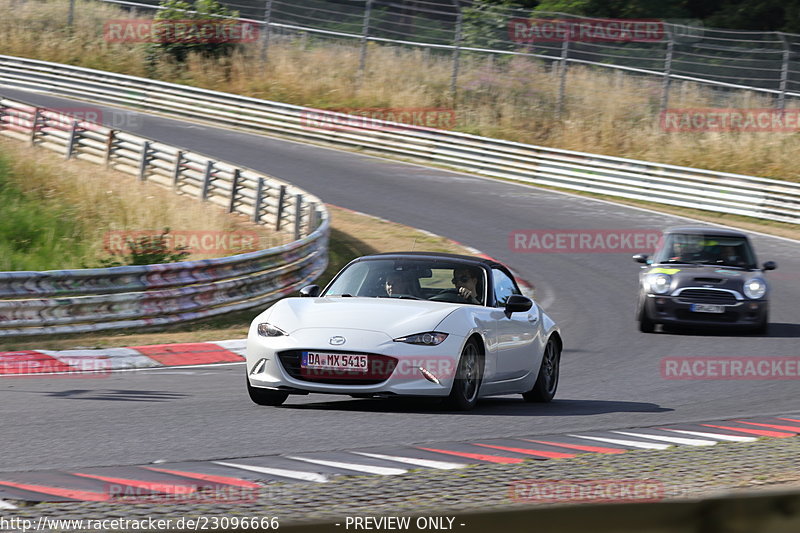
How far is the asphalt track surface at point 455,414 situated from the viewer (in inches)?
302

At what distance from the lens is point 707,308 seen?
16578 mm

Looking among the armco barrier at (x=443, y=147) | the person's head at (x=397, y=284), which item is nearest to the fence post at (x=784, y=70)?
the armco barrier at (x=443, y=147)

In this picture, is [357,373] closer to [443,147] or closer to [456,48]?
[443,147]

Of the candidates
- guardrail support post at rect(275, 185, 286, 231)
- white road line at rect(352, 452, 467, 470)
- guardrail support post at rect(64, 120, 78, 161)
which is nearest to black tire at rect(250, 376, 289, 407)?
white road line at rect(352, 452, 467, 470)

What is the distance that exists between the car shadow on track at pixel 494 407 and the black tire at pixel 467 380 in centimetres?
9

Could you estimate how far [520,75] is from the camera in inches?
1473

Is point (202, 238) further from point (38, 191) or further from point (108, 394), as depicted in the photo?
point (108, 394)

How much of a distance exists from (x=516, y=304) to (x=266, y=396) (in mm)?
2285

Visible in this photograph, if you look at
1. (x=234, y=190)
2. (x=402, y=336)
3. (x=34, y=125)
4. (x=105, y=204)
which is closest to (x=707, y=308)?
(x=402, y=336)

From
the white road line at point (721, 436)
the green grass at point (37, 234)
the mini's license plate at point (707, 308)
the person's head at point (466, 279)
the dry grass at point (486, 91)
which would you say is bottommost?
the green grass at point (37, 234)

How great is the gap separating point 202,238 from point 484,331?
12294mm

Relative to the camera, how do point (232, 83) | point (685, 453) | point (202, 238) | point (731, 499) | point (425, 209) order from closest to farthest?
point (731, 499) → point (685, 453) → point (202, 238) → point (425, 209) → point (232, 83)

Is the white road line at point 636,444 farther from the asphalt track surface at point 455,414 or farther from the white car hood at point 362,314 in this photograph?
the white car hood at point 362,314

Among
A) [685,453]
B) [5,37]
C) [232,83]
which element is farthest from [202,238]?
[5,37]
